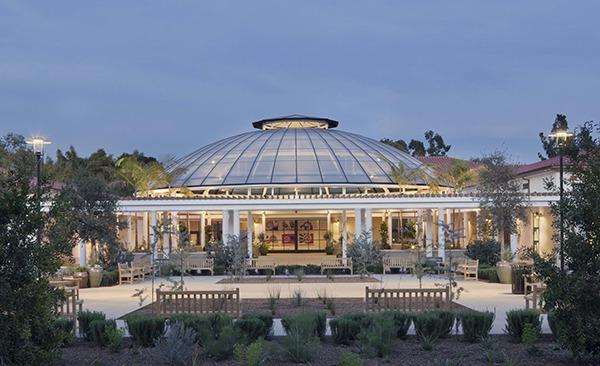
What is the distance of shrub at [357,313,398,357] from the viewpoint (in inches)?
464

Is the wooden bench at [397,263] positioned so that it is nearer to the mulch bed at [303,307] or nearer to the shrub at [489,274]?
the shrub at [489,274]

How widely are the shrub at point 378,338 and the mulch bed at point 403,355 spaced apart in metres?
0.13

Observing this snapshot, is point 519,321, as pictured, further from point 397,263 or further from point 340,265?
point 340,265

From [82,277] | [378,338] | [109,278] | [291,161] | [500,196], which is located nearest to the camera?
[378,338]

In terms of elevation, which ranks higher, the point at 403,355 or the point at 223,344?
the point at 223,344

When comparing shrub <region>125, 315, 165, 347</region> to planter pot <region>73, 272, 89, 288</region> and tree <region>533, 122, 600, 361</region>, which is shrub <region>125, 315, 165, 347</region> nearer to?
tree <region>533, 122, 600, 361</region>

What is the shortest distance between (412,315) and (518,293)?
10498mm

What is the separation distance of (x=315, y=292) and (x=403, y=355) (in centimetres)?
1203

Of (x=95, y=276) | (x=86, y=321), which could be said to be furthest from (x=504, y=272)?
(x=86, y=321)

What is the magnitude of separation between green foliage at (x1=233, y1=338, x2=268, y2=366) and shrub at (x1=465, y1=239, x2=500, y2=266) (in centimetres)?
2265

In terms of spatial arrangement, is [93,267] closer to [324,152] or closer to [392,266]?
[392,266]

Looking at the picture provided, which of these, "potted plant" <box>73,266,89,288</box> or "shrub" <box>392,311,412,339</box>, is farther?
"potted plant" <box>73,266,89,288</box>

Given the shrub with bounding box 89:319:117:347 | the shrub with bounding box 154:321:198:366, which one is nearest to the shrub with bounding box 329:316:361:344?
the shrub with bounding box 154:321:198:366

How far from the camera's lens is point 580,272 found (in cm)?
1073
